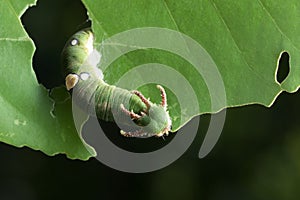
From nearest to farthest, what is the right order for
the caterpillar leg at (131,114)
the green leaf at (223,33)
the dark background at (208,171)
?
1. the green leaf at (223,33)
2. the caterpillar leg at (131,114)
3. the dark background at (208,171)

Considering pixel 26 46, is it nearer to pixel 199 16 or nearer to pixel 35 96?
pixel 35 96

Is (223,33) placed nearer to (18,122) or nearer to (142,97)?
(142,97)

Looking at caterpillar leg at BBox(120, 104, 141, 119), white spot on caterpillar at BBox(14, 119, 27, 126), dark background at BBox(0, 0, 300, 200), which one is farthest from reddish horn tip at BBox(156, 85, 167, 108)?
dark background at BBox(0, 0, 300, 200)

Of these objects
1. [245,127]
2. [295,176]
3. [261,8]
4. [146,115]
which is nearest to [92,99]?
[146,115]

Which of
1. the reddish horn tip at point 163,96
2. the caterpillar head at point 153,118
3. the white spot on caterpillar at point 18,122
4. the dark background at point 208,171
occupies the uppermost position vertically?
the white spot on caterpillar at point 18,122

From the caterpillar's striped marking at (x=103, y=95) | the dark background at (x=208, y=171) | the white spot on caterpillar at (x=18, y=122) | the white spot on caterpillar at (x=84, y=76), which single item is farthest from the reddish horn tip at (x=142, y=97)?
the dark background at (x=208, y=171)

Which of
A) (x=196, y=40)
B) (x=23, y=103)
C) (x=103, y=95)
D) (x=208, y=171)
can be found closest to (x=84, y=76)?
(x=103, y=95)

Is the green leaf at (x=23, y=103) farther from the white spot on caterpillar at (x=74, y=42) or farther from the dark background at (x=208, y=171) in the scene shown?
the dark background at (x=208, y=171)
